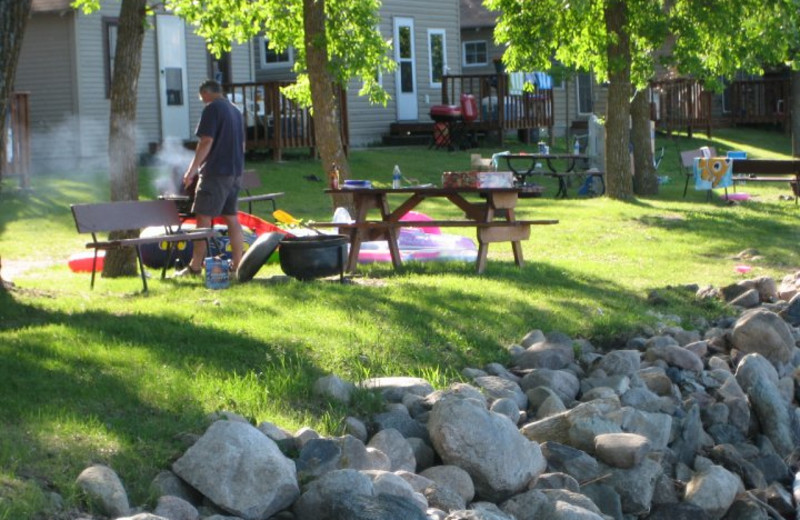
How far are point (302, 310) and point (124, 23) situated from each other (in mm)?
3795

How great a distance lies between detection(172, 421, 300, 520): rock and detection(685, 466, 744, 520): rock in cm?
260

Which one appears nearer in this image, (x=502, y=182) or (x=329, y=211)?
(x=502, y=182)

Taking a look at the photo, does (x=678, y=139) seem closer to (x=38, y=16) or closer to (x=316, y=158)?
(x=316, y=158)

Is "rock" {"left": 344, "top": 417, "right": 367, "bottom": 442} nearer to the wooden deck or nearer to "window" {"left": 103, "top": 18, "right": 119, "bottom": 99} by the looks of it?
"window" {"left": 103, "top": 18, "right": 119, "bottom": 99}

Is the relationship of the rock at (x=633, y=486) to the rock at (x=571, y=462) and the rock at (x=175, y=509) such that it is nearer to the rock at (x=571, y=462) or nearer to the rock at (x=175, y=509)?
the rock at (x=571, y=462)

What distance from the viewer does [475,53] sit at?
39.6 m

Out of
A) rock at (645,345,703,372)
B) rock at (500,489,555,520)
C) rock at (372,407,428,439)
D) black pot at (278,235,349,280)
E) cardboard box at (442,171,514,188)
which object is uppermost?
cardboard box at (442,171,514,188)

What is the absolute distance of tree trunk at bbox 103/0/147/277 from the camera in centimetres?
1130

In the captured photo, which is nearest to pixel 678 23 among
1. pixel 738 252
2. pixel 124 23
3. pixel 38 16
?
pixel 738 252

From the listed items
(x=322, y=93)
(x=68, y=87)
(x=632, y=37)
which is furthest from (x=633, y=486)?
(x=68, y=87)

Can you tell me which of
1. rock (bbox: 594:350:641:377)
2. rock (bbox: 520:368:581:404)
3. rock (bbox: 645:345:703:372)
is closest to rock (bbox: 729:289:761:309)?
rock (bbox: 645:345:703:372)

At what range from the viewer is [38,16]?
24172 millimetres

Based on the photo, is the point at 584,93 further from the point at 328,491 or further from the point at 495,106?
the point at 328,491

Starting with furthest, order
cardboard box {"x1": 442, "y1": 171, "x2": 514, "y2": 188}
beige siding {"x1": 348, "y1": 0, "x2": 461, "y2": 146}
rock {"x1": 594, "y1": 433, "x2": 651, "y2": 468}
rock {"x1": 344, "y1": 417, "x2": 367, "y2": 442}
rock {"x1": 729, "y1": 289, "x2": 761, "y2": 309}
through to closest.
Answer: beige siding {"x1": 348, "y1": 0, "x2": 461, "y2": 146} → rock {"x1": 729, "y1": 289, "x2": 761, "y2": 309} → cardboard box {"x1": 442, "y1": 171, "x2": 514, "y2": 188} → rock {"x1": 594, "y1": 433, "x2": 651, "y2": 468} → rock {"x1": 344, "y1": 417, "x2": 367, "y2": 442}
